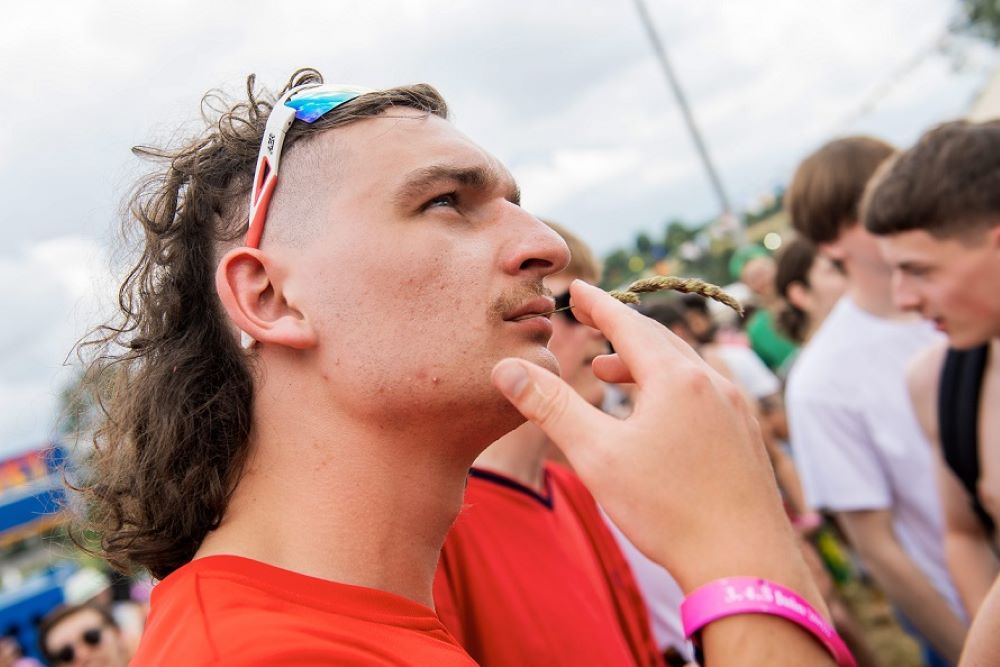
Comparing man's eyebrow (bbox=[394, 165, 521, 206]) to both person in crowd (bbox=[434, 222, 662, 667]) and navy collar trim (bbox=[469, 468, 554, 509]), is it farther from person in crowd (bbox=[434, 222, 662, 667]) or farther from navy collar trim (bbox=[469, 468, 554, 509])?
navy collar trim (bbox=[469, 468, 554, 509])

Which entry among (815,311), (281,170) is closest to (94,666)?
(281,170)

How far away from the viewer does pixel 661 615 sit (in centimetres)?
374

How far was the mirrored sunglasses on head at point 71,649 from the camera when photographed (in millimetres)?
6281

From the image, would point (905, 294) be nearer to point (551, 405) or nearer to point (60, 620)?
point (551, 405)

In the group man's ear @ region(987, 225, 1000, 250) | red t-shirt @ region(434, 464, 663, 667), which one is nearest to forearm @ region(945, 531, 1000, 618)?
man's ear @ region(987, 225, 1000, 250)

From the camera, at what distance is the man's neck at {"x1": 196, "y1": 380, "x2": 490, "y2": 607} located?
5.90 feet

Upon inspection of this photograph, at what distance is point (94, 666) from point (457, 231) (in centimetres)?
604

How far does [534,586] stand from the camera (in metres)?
2.55

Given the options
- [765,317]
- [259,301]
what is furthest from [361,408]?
[765,317]

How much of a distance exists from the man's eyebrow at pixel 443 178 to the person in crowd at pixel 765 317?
5675 mm

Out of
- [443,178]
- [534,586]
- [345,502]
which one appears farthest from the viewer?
[534,586]

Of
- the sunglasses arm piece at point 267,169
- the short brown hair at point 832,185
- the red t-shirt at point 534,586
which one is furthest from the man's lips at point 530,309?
the short brown hair at point 832,185

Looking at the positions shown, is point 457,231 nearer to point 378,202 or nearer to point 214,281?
point 378,202

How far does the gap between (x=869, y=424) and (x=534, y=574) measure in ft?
7.52
